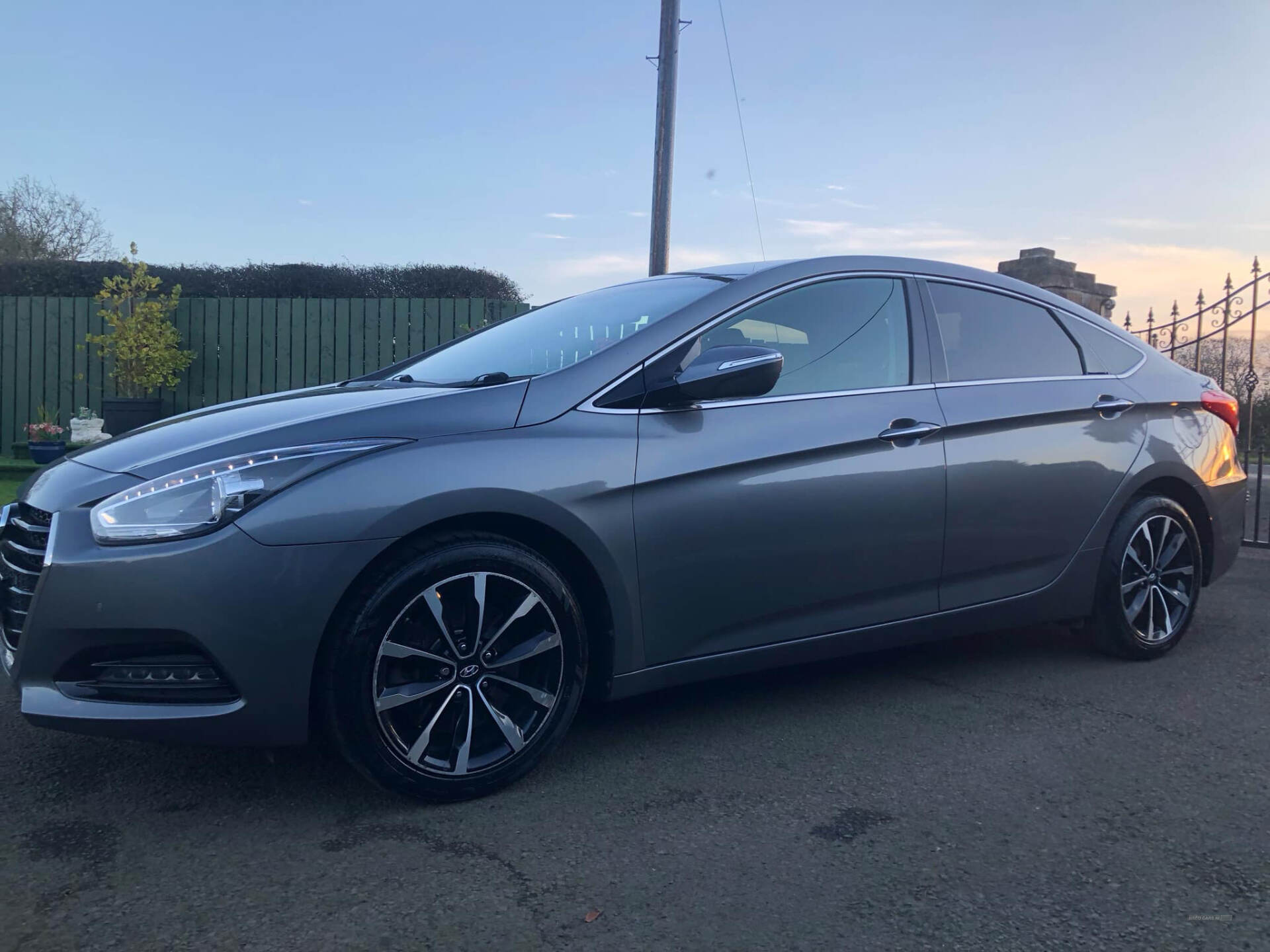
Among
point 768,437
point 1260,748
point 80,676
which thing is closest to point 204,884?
point 80,676

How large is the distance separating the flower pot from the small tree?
154 centimetres

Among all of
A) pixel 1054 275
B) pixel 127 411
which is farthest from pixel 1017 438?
pixel 127 411

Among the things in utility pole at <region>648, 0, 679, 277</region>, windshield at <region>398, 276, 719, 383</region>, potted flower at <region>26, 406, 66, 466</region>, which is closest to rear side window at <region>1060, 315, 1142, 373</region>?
windshield at <region>398, 276, 719, 383</region>

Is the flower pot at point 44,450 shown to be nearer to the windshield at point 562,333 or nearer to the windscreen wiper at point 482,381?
the windshield at point 562,333

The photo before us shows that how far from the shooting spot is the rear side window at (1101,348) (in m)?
4.30

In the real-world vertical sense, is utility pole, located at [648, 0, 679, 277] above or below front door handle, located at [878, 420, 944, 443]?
above

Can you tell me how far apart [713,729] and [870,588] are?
0.70 meters

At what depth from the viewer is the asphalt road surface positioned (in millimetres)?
2268

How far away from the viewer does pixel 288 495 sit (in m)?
2.63

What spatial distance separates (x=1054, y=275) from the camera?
27.1 ft

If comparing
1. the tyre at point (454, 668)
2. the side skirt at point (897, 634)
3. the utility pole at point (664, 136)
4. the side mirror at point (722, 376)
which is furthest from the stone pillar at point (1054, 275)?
the tyre at point (454, 668)

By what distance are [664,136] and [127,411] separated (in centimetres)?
696

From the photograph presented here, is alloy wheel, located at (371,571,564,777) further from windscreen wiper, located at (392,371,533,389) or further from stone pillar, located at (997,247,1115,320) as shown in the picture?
stone pillar, located at (997,247,1115,320)

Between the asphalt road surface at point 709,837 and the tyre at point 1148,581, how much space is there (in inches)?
17.2
